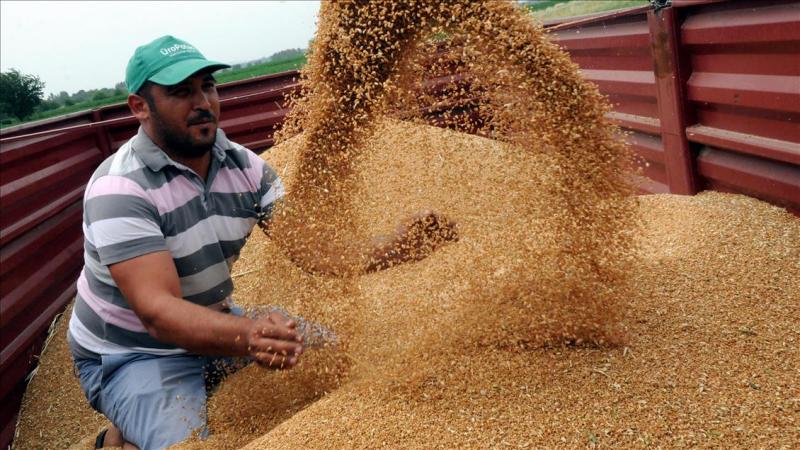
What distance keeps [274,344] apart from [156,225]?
2.09ft

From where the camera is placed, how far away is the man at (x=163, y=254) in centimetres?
209

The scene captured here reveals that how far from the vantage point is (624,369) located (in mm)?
2082

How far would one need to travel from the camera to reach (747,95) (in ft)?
9.69

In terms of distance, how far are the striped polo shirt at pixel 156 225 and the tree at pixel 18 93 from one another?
2239 mm

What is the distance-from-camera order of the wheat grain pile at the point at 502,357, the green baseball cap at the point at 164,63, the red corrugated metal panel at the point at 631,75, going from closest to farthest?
1. the wheat grain pile at the point at 502,357
2. the green baseball cap at the point at 164,63
3. the red corrugated metal panel at the point at 631,75

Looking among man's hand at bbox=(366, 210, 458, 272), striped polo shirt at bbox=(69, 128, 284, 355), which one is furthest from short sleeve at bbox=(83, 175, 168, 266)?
man's hand at bbox=(366, 210, 458, 272)

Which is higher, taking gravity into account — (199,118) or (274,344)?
(199,118)

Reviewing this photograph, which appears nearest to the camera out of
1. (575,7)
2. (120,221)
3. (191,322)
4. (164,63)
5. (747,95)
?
(191,322)

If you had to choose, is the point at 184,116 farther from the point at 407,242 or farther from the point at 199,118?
the point at 407,242

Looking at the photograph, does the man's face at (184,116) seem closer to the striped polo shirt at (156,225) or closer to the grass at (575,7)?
the striped polo shirt at (156,225)

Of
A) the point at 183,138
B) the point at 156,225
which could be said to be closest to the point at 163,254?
the point at 156,225

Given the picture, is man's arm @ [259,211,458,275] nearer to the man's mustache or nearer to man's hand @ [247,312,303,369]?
the man's mustache

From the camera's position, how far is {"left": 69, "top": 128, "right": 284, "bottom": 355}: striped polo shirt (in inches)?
A: 85.0

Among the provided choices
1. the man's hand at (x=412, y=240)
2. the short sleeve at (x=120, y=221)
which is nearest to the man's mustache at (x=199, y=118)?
the short sleeve at (x=120, y=221)
